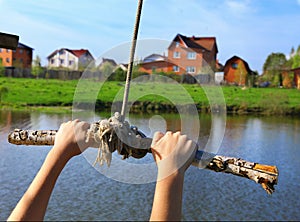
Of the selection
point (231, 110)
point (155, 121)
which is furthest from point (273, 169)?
point (231, 110)

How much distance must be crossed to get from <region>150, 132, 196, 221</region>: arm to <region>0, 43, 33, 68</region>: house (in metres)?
32.8

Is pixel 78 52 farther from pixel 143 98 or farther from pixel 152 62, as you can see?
pixel 152 62

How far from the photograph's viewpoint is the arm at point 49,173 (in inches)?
35.0

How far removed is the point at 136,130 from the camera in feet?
3.59

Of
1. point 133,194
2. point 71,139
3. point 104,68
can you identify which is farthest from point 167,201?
point 133,194

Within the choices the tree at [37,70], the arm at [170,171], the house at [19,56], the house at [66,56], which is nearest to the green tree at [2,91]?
the tree at [37,70]

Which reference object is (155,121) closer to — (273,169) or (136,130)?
(136,130)

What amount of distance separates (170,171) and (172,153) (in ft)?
0.12

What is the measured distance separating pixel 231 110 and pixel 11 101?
976 cm

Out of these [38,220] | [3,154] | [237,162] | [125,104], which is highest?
[125,104]

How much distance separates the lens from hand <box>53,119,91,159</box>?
945 mm

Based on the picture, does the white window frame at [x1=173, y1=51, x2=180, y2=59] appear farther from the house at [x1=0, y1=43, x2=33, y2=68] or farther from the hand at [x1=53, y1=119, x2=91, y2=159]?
the house at [x1=0, y1=43, x2=33, y2=68]

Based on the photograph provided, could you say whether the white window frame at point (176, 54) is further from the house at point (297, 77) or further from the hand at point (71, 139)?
the house at point (297, 77)

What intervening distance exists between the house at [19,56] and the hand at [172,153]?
3278 centimetres
